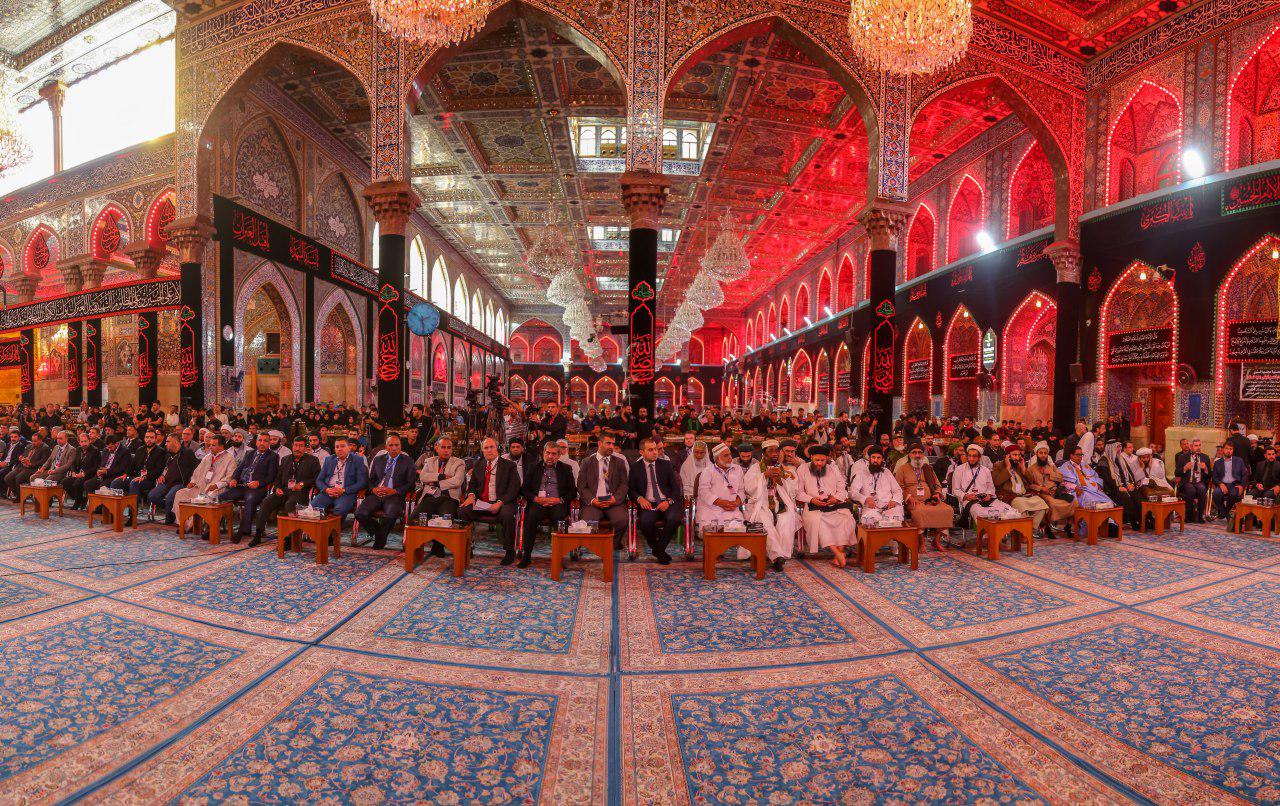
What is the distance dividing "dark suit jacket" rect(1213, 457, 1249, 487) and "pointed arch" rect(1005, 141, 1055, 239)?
5623 millimetres

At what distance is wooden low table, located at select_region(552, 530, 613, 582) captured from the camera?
4.07 m

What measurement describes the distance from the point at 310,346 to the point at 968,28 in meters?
11.6

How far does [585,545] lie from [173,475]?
4.38 m

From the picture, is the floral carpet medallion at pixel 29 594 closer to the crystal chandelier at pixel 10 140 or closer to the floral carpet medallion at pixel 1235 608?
the floral carpet medallion at pixel 1235 608

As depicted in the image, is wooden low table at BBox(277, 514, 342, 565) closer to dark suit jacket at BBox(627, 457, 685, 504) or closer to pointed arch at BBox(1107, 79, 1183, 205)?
dark suit jacket at BBox(627, 457, 685, 504)

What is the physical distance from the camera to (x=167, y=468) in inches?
226

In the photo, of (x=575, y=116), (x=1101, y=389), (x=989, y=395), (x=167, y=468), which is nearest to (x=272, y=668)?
(x=167, y=468)

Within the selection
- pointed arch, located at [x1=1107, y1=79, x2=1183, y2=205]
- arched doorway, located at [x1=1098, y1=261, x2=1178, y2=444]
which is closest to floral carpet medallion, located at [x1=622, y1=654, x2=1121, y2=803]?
arched doorway, located at [x1=1098, y1=261, x2=1178, y2=444]

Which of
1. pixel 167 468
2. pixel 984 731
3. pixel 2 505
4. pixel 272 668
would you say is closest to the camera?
pixel 984 731

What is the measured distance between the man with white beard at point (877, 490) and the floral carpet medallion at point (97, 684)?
13.4 ft

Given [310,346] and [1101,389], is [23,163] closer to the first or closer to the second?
[310,346]

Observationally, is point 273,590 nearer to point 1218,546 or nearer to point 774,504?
point 774,504

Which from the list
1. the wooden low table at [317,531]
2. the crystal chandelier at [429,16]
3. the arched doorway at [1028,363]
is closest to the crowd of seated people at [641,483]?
the wooden low table at [317,531]

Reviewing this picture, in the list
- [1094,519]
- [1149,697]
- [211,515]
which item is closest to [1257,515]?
[1094,519]
